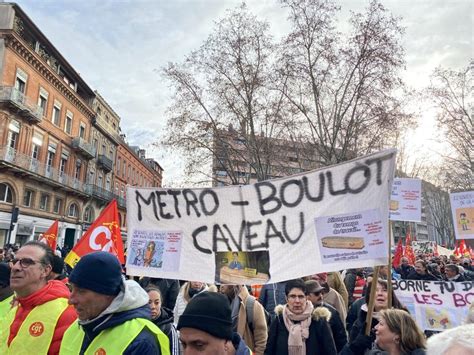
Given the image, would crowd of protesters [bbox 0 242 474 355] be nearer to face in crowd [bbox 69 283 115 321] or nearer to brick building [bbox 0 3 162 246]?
face in crowd [bbox 69 283 115 321]

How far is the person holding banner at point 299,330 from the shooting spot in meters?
3.34

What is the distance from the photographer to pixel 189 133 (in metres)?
19.9

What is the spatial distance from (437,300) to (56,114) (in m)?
31.0

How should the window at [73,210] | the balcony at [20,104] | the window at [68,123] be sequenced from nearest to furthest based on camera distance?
the balcony at [20,104]
the window at [68,123]
the window at [73,210]

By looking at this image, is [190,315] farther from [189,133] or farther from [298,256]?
[189,133]

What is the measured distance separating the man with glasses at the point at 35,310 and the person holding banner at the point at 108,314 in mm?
375

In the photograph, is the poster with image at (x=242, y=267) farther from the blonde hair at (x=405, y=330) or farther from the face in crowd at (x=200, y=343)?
the face in crowd at (x=200, y=343)

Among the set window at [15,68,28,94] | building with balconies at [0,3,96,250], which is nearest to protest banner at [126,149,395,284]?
building with balconies at [0,3,96,250]

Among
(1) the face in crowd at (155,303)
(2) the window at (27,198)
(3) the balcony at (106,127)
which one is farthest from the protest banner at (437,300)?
(3) the balcony at (106,127)

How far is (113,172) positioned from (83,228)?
1042cm

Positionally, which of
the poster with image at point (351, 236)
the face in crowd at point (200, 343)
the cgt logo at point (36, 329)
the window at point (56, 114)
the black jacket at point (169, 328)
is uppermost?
the window at point (56, 114)

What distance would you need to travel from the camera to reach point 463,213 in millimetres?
7312

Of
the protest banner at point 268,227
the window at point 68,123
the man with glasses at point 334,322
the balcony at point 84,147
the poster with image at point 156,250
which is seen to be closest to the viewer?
the protest banner at point 268,227

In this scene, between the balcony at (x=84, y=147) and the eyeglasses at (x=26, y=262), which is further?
the balcony at (x=84, y=147)
